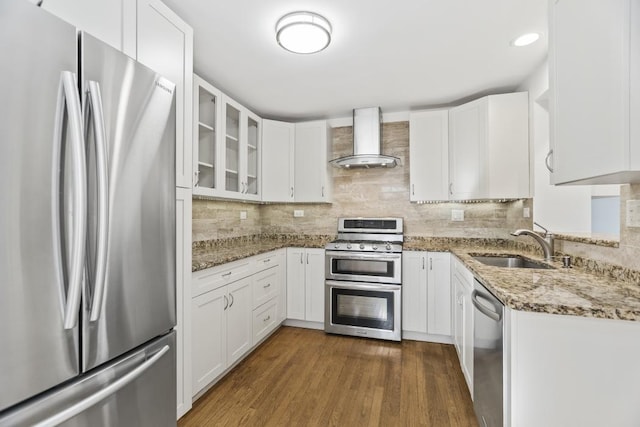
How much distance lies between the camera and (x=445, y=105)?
10.3 feet

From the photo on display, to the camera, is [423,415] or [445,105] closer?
[423,415]

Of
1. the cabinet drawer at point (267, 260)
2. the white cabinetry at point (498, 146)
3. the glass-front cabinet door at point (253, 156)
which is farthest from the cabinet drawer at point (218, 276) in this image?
the white cabinetry at point (498, 146)

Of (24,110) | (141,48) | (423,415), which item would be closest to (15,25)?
(24,110)

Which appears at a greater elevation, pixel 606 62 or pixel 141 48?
pixel 141 48

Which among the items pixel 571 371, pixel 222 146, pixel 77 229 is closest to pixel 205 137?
pixel 222 146

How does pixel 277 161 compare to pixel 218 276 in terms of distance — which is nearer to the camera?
pixel 218 276

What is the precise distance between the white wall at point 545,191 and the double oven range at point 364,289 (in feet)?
→ 4.08

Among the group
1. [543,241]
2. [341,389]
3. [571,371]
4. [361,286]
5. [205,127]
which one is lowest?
[341,389]

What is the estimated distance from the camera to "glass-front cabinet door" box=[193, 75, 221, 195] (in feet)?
7.20

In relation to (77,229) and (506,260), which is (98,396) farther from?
(506,260)

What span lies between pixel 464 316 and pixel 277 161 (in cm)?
247

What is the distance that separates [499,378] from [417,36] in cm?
201

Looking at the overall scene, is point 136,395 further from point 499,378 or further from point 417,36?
point 417,36

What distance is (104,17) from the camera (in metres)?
1.19
